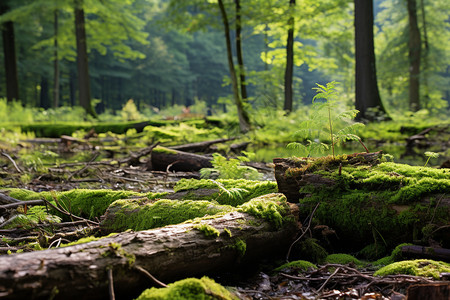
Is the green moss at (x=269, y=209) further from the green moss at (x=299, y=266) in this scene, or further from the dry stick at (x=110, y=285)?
the dry stick at (x=110, y=285)

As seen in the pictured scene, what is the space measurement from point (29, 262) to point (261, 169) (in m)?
5.64

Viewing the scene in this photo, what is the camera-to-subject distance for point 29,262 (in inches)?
68.6

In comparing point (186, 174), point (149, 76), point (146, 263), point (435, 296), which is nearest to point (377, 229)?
point (435, 296)

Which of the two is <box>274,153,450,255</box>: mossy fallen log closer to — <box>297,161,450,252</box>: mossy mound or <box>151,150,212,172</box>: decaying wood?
<box>297,161,450,252</box>: mossy mound

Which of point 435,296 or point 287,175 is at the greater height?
point 287,175

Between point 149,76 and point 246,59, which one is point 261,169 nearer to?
point 149,76

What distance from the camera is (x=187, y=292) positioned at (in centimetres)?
194

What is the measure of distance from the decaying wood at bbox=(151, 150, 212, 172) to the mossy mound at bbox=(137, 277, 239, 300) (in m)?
5.10

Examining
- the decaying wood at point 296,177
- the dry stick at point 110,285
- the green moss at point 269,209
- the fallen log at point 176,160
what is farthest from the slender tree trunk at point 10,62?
the dry stick at point 110,285

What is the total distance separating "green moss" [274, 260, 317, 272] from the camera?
270cm

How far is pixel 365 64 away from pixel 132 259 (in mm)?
13344

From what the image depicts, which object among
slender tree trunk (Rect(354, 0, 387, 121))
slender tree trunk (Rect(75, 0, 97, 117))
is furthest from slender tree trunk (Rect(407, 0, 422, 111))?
slender tree trunk (Rect(75, 0, 97, 117))

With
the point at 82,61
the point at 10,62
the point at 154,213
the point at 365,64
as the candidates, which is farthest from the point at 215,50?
the point at 154,213

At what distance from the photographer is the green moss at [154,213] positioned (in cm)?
314
